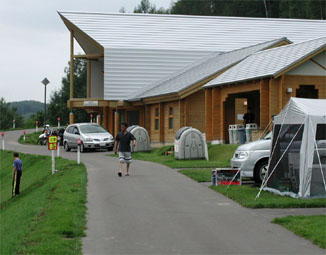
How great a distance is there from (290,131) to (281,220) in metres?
3.91

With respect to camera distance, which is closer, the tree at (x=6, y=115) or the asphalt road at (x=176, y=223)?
the asphalt road at (x=176, y=223)

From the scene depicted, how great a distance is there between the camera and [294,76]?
24.7 meters

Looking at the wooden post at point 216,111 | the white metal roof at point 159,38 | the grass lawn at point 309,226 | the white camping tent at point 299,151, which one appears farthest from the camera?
the white metal roof at point 159,38

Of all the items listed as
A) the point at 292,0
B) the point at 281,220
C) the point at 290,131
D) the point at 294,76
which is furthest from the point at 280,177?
the point at 292,0

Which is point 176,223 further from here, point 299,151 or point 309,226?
point 299,151

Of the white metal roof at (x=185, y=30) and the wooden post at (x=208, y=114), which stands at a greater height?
the white metal roof at (x=185, y=30)

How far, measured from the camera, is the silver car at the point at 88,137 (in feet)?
109

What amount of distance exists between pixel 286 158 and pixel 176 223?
4517mm

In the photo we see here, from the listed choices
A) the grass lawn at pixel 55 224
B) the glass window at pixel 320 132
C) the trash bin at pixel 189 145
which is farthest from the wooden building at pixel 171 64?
the glass window at pixel 320 132

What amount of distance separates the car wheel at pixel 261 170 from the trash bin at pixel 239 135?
31.9 ft

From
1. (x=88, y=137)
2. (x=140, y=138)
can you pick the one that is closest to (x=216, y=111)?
(x=140, y=138)

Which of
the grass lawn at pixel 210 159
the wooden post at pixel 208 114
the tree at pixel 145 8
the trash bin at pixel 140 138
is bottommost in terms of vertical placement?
the grass lawn at pixel 210 159

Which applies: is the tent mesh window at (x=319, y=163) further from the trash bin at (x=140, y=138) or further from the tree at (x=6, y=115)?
the tree at (x=6, y=115)

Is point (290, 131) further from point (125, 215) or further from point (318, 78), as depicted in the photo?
point (318, 78)
